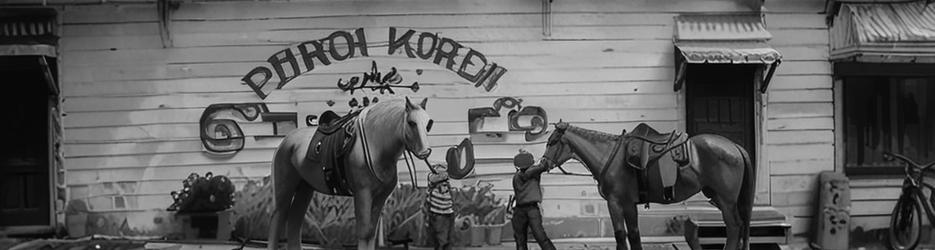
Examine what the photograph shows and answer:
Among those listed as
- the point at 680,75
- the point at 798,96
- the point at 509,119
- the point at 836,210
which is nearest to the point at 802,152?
the point at 798,96

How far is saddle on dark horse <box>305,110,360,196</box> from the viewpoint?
23.1 ft

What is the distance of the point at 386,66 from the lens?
9836 mm

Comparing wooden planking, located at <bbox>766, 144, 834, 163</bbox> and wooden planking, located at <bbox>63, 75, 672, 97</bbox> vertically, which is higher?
wooden planking, located at <bbox>63, 75, 672, 97</bbox>

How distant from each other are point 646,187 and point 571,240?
2444mm

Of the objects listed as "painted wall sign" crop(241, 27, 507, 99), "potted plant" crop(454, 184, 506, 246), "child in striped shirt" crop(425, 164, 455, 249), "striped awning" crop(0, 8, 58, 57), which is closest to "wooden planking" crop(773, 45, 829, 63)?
"painted wall sign" crop(241, 27, 507, 99)

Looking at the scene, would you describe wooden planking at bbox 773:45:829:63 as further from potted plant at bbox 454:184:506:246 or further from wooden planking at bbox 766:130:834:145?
potted plant at bbox 454:184:506:246

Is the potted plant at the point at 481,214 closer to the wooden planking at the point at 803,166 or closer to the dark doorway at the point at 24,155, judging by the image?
the wooden planking at the point at 803,166

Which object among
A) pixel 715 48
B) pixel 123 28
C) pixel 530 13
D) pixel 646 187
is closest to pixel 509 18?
pixel 530 13

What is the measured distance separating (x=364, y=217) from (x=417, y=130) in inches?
34.0

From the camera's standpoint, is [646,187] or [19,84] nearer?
[646,187]

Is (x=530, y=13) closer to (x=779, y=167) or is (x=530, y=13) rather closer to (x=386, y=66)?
(x=386, y=66)

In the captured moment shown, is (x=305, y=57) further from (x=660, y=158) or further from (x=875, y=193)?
(x=875, y=193)

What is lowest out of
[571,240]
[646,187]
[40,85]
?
[571,240]

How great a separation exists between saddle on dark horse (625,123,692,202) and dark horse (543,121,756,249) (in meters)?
0.05
